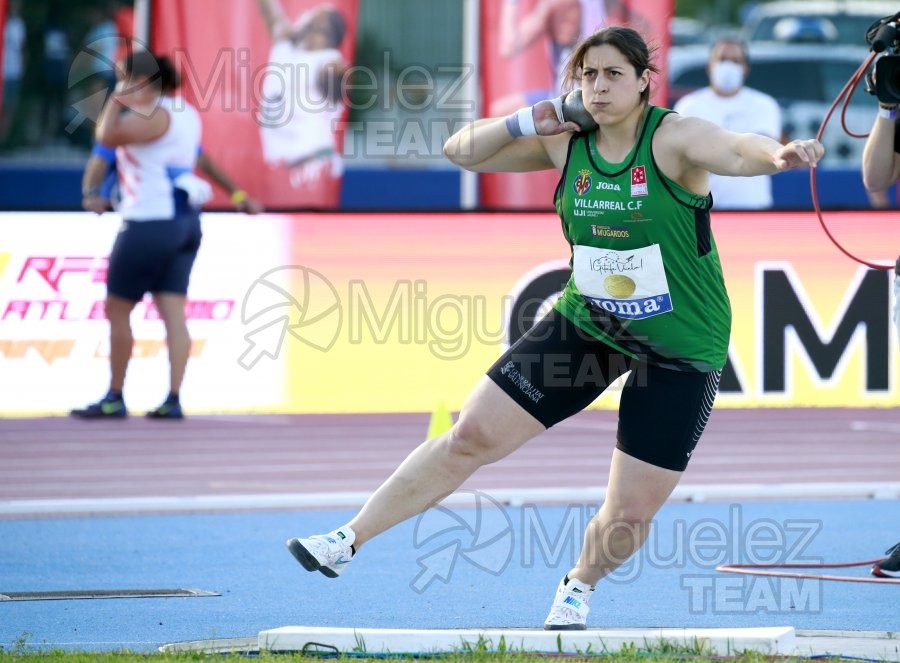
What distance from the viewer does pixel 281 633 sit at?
17.4 ft

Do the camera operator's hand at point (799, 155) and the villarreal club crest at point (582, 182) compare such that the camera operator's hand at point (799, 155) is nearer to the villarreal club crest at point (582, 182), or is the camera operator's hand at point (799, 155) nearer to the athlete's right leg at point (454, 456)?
the villarreal club crest at point (582, 182)

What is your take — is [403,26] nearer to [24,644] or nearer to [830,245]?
[830,245]

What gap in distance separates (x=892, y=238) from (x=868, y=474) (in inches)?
107

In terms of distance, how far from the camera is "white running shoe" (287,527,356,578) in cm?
542

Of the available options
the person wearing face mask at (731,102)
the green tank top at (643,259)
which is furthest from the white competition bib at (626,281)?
the person wearing face mask at (731,102)

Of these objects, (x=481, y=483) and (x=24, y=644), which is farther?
(x=481, y=483)

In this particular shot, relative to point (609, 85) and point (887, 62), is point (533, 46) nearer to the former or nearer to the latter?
point (887, 62)

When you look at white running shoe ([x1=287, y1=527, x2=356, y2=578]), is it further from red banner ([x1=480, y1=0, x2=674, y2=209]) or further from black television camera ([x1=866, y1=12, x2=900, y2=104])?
red banner ([x1=480, y1=0, x2=674, y2=209])

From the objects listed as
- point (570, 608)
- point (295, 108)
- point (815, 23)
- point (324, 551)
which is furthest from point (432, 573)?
point (815, 23)

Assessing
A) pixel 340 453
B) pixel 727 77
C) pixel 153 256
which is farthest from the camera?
pixel 727 77

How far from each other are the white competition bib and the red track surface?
382cm

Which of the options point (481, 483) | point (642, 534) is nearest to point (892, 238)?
point (481, 483)

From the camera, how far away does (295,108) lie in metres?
13.6

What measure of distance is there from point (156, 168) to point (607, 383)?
6.62 metres
